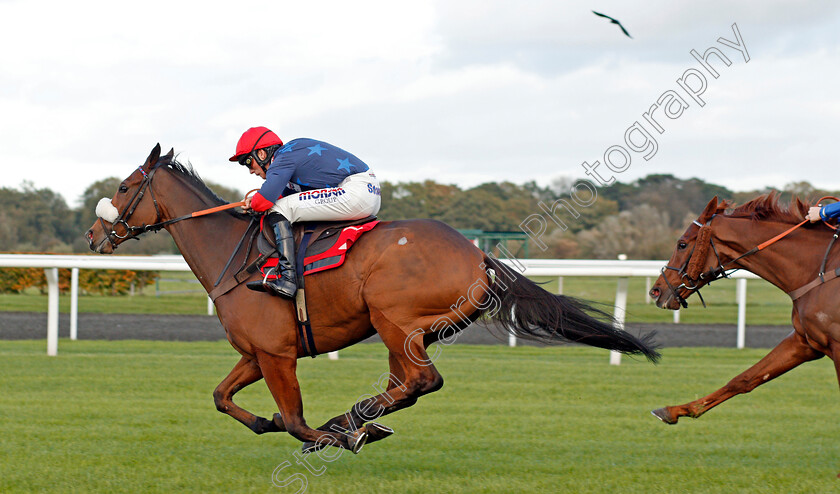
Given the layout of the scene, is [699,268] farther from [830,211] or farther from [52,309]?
[52,309]

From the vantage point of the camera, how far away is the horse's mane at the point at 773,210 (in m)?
5.14

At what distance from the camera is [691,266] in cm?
521

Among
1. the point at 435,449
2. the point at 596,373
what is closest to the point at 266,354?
the point at 435,449

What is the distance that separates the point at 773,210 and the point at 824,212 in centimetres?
34

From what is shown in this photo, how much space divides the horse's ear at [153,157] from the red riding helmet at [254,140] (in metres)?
0.50

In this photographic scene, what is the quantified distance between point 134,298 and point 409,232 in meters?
15.1

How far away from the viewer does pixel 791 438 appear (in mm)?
5824

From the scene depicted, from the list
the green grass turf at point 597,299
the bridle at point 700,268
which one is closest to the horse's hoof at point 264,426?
the bridle at point 700,268

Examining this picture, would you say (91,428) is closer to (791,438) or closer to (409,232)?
(409,232)

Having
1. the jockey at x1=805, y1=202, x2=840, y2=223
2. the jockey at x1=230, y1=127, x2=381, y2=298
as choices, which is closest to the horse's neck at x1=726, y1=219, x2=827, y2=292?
the jockey at x1=805, y1=202, x2=840, y2=223

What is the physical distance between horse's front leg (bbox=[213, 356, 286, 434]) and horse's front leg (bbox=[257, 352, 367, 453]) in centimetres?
18

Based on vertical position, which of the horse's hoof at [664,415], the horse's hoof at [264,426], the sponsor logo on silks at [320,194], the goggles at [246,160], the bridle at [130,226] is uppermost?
the goggles at [246,160]

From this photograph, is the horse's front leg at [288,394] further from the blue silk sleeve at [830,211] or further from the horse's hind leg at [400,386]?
the blue silk sleeve at [830,211]

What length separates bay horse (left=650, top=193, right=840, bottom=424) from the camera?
477 cm
